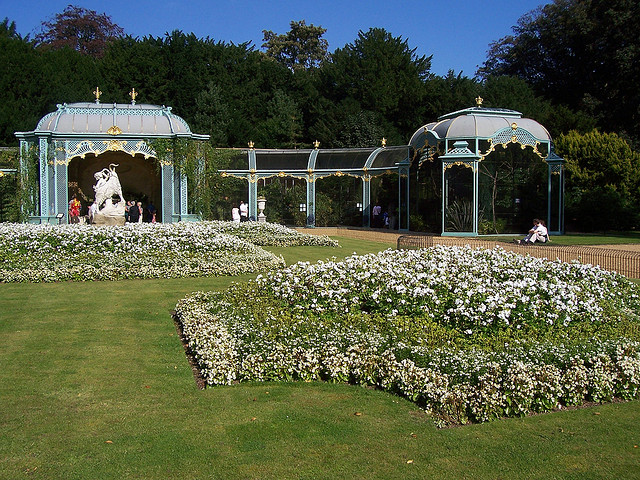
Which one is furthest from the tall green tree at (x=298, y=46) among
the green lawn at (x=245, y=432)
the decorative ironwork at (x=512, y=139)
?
the green lawn at (x=245, y=432)

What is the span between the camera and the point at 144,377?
21.0 ft

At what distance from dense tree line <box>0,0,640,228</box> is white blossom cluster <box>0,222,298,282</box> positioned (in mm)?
23854

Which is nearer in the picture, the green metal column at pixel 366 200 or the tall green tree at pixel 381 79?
the green metal column at pixel 366 200

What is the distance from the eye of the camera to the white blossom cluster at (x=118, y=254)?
12.8 meters

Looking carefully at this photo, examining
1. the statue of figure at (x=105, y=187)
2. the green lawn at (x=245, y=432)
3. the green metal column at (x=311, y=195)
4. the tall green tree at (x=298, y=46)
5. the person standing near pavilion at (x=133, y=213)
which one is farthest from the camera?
the tall green tree at (x=298, y=46)

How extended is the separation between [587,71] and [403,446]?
→ 44.1 m

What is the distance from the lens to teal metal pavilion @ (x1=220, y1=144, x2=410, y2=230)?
2920 cm

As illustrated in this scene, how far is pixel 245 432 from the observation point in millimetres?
5059

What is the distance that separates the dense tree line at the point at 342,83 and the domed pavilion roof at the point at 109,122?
13.6m

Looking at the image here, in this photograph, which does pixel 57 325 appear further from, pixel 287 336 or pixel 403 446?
pixel 403 446

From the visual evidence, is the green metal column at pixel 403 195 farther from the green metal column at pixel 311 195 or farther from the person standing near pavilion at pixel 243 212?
the person standing near pavilion at pixel 243 212

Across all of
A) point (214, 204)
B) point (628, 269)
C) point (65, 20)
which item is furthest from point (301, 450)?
point (65, 20)

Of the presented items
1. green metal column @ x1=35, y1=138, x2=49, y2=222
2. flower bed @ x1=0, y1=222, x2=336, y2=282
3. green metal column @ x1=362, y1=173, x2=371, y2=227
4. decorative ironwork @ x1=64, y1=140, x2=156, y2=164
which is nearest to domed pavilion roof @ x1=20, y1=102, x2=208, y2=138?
decorative ironwork @ x1=64, y1=140, x2=156, y2=164

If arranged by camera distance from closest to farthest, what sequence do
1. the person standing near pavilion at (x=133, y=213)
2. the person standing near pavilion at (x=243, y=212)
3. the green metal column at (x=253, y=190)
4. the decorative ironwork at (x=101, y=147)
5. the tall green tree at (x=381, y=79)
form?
the decorative ironwork at (x=101, y=147) < the person standing near pavilion at (x=133, y=213) < the person standing near pavilion at (x=243, y=212) < the green metal column at (x=253, y=190) < the tall green tree at (x=381, y=79)
